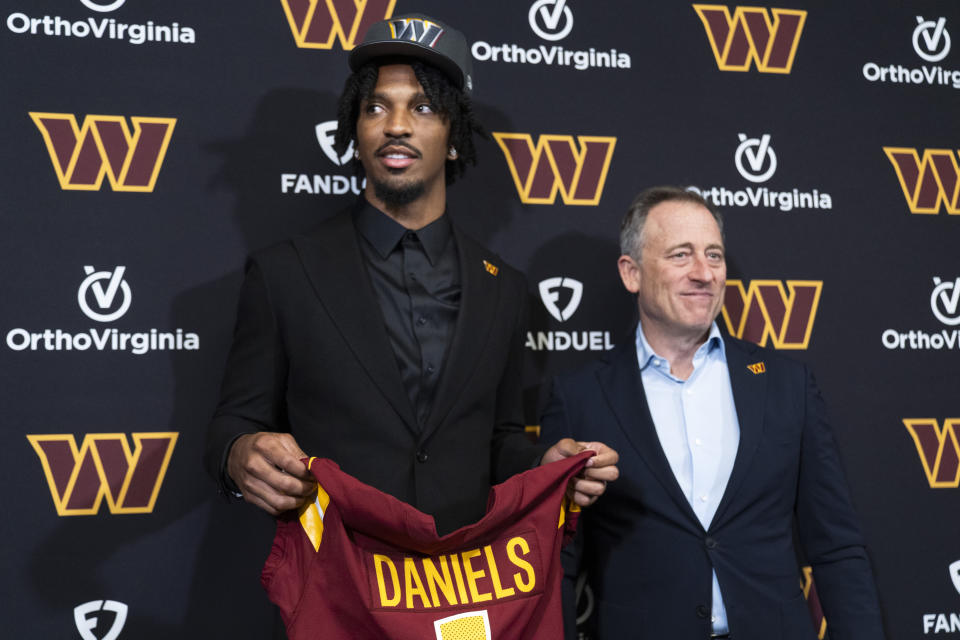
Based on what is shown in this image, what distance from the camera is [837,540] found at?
1.96 metres

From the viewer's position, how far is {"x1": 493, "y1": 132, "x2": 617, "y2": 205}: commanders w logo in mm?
2604

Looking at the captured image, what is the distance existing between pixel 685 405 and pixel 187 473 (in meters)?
1.38

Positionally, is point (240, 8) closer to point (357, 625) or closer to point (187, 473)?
point (187, 473)

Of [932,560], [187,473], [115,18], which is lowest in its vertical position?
[932,560]

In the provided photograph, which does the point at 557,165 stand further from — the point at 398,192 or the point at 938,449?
the point at 938,449

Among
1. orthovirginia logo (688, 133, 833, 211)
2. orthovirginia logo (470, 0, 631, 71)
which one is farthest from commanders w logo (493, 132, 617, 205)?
orthovirginia logo (688, 133, 833, 211)

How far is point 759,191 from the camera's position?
9.07 ft

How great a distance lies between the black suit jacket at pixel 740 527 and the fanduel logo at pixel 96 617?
50.5 inches

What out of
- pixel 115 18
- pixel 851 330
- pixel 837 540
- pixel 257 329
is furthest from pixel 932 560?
pixel 115 18

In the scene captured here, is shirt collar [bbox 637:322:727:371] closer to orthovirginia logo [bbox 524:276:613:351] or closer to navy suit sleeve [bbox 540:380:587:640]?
navy suit sleeve [bbox 540:380:587:640]

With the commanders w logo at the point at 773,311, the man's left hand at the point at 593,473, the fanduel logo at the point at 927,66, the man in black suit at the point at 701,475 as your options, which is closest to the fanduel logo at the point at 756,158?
the commanders w logo at the point at 773,311

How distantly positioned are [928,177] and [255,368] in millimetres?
2440

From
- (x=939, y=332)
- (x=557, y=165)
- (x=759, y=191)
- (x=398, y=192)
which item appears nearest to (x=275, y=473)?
(x=398, y=192)

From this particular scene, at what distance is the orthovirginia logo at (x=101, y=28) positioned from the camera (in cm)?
232
